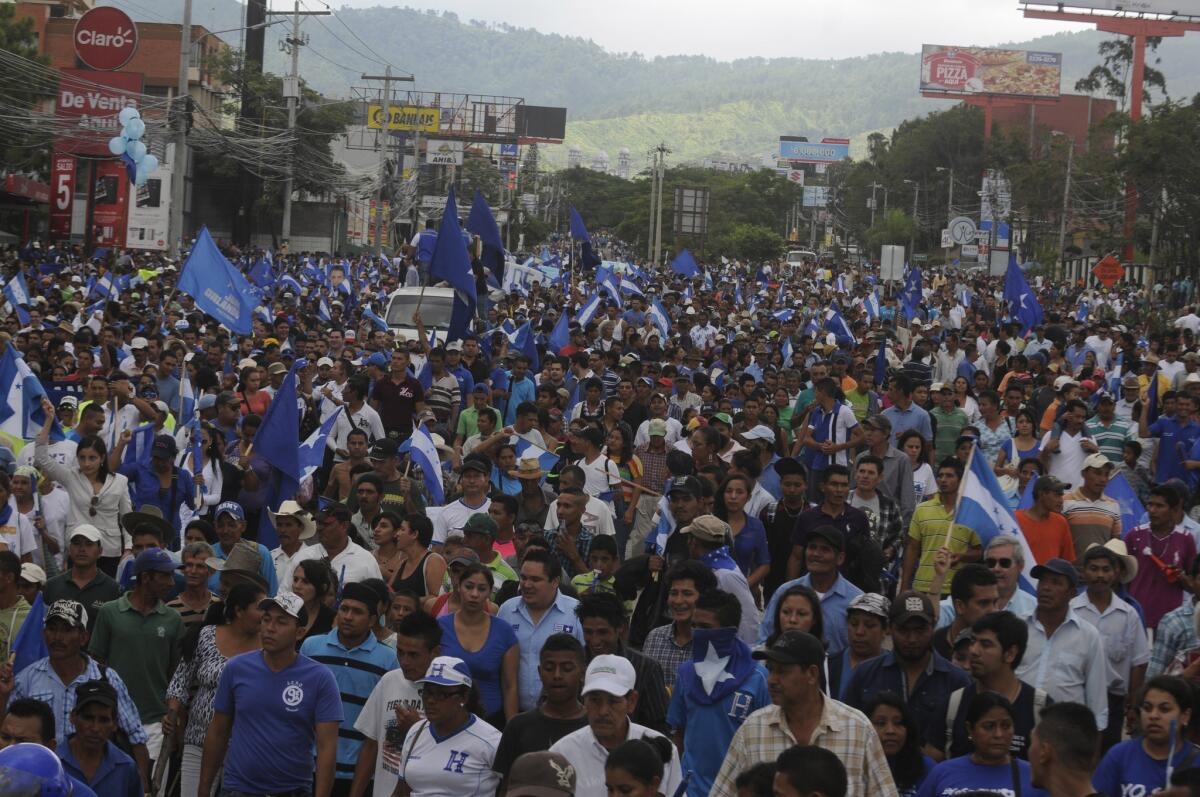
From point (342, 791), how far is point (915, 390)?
29.4ft

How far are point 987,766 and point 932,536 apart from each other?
414 cm

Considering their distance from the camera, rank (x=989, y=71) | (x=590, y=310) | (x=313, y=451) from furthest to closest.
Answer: (x=989, y=71) → (x=590, y=310) → (x=313, y=451)

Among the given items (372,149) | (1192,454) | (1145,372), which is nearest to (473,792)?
(1192,454)

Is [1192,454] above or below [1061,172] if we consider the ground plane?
below

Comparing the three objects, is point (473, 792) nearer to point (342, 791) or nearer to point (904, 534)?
point (342, 791)

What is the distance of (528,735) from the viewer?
6.04 meters

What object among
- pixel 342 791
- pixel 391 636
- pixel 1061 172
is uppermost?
pixel 1061 172

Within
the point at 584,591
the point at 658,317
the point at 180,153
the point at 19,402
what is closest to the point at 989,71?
the point at 180,153

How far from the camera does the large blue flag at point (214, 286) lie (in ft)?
49.8

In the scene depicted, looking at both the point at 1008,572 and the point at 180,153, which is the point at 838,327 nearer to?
the point at 180,153

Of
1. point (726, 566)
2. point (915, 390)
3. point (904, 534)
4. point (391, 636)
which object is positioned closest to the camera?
point (391, 636)

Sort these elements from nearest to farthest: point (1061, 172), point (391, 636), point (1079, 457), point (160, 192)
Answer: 1. point (391, 636)
2. point (1079, 457)
3. point (160, 192)
4. point (1061, 172)

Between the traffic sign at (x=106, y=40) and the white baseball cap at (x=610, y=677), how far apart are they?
4387 centimetres

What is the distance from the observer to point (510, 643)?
7242 millimetres
